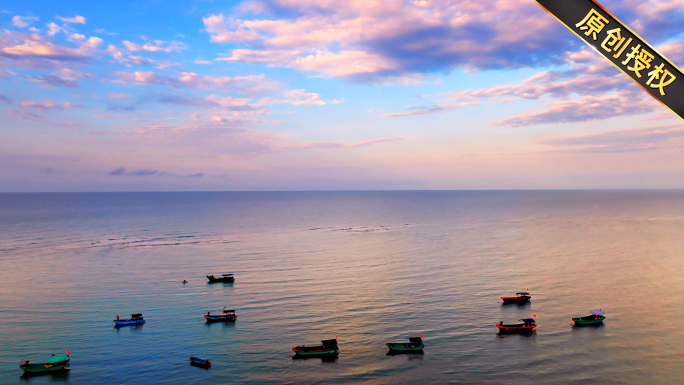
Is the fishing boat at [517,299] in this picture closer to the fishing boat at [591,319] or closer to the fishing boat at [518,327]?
the fishing boat at [591,319]

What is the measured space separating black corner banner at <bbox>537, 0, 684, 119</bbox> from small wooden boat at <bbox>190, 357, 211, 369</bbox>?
5676 cm

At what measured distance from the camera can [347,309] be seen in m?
73.4

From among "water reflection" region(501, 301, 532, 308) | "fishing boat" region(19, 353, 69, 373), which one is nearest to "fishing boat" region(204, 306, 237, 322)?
"fishing boat" region(19, 353, 69, 373)

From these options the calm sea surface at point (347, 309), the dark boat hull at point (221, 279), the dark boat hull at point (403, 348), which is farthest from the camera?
the dark boat hull at point (221, 279)

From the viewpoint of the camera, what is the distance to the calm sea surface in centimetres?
5169

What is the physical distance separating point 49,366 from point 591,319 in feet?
262

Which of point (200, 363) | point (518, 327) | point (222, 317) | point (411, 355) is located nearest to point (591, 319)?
point (518, 327)

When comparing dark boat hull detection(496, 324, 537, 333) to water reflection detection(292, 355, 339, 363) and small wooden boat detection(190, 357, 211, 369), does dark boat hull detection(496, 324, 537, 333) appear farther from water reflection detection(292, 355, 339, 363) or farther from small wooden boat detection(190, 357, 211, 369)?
small wooden boat detection(190, 357, 211, 369)

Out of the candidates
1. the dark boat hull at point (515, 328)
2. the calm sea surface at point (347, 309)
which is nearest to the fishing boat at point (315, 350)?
the calm sea surface at point (347, 309)

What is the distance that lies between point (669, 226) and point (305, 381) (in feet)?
711

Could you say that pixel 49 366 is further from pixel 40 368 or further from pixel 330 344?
pixel 330 344

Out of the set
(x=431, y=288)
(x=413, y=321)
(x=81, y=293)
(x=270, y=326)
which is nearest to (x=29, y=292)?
(x=81, y=293)

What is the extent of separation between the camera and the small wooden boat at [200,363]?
172 feet

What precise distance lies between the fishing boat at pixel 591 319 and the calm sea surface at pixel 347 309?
4.41ft
